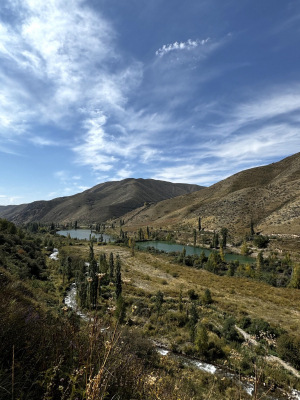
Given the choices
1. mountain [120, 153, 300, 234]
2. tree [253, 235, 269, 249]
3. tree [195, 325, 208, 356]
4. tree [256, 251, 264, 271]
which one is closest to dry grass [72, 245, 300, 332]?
tree [256, 251, 264, 271]

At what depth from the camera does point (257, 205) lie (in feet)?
301

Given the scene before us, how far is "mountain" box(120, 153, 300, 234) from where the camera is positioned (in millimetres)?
72562

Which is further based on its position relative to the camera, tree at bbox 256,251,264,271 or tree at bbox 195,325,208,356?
tree at bbox 256,251,264,271

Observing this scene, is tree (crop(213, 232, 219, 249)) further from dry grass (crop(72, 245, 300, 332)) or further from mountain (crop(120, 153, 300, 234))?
dry grass (crop(72, 245, 300, 332))

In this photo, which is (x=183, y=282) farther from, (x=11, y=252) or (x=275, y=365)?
(x=11, y=252)

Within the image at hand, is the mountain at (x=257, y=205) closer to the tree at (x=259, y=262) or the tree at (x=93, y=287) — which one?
the tree at (x=259, y=262)

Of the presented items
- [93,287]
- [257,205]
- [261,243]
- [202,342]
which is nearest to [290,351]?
[202,342]

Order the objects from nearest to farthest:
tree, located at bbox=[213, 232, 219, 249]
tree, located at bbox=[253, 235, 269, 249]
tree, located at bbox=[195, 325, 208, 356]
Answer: tree, located at bbox=[195, 325, 208, 356] < tree, located at bbox=[253, 235, 269, 249] < tree, located at bbox=[213, 232, 219, 249]

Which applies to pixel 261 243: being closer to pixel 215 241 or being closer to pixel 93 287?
pixel 215 241

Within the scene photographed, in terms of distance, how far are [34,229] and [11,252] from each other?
106 meters

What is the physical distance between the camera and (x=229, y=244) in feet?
220

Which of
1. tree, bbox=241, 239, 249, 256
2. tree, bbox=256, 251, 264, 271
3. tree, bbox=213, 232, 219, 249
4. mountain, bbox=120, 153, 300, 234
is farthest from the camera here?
mountain, bbox=120, 153, 300, 234

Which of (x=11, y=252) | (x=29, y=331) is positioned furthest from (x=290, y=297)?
(x=11, y=252)

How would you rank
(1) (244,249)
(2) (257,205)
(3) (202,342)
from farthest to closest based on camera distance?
(2) (257,205) < (1) (244,249) < (3) (202,342)
